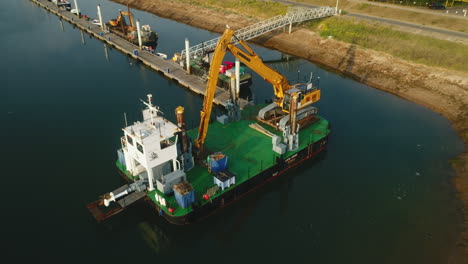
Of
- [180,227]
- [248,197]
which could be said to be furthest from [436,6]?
[180,227]

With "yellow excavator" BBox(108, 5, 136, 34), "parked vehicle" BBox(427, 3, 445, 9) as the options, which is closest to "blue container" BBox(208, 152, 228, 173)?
"yellow excavator" BBox(108, 5, 136, 34)

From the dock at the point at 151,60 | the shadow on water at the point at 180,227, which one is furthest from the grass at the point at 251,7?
the shadow on water at the point at 180,227

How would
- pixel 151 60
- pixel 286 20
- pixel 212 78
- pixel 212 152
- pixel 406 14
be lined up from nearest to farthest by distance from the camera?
pixel 212 78
pixel 212 152
pixel 151 60
pixel 286 20
pixel 406 14

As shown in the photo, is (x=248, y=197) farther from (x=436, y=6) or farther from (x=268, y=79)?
(x=436, y=6)

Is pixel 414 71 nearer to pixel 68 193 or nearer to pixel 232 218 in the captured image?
pixel 232 218

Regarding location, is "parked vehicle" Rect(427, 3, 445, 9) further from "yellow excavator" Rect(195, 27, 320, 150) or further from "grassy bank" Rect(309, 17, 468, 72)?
"yellow excavator" Rect(195, 27, 320, 150)

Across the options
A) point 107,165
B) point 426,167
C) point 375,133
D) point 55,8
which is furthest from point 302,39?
point 55,8

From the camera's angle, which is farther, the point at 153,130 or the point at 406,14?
the point at 406,14

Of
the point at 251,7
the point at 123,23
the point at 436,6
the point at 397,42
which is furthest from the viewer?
the point at 251,7
